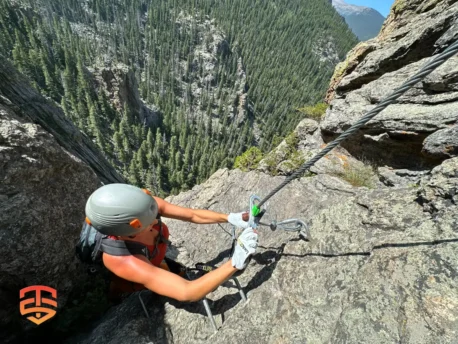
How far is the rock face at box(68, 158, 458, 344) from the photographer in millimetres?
2541

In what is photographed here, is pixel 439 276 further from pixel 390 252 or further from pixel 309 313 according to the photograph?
pixel 309 313

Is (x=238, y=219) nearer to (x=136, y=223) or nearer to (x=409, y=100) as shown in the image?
(x=136, y=223)

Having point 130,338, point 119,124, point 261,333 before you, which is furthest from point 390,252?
point 119,124

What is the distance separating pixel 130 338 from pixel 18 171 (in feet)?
11.1

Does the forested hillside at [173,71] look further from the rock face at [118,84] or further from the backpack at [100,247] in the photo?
the backpack at [100,247]

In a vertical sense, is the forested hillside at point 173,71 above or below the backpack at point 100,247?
below

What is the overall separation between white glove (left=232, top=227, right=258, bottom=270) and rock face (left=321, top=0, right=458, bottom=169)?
170 inches

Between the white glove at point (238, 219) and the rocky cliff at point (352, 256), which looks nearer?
the rocky cliff at point (352, 256)

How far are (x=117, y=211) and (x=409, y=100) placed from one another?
24.9 ft

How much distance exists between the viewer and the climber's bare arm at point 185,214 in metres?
4.39

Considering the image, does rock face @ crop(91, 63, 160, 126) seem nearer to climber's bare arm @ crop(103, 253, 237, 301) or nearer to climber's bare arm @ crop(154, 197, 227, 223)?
climber's bare arm @ crop(154, 197, 227, 223)

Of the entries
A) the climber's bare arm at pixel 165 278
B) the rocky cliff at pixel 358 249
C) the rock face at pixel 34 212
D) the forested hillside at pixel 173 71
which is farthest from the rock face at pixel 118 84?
the climber's bare arm at pixel 165 278

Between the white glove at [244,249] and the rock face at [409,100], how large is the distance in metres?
4.32

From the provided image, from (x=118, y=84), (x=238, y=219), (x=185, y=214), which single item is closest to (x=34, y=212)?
(x=185, y=214)
